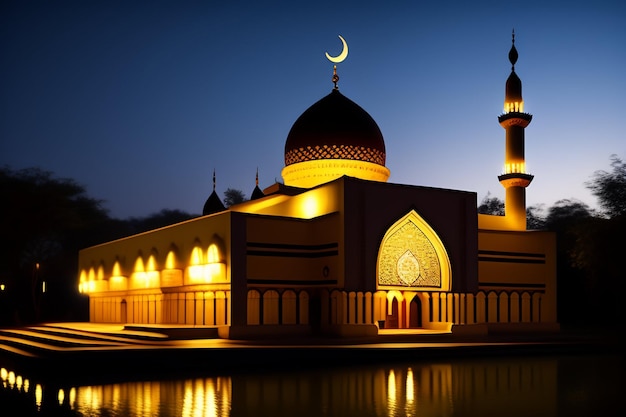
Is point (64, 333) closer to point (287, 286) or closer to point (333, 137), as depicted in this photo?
point (287, 286)

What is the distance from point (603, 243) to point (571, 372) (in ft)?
38.8

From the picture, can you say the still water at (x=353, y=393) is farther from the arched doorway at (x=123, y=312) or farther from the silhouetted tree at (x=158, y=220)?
the silhouetted tree at (x=158, y=220)

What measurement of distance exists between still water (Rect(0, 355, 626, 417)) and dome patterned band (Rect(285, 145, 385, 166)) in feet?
35.3

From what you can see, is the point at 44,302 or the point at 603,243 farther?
the point at 44,302

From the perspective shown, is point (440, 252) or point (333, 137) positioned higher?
point (333, 137)

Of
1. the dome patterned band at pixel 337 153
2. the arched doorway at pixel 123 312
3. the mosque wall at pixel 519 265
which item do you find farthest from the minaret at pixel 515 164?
the arched doorway at pixel 123 312

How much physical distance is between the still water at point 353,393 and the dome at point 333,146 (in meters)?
10.6

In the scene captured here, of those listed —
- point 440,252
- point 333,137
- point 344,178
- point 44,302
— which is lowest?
point 44,302

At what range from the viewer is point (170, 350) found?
45.1ft

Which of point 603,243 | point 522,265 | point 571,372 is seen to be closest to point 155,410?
point 571,372

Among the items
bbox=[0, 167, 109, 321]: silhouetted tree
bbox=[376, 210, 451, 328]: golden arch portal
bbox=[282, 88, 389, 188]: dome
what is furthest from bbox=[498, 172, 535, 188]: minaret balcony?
bbox=[0, 167, 109, 321]: silhouetted tree

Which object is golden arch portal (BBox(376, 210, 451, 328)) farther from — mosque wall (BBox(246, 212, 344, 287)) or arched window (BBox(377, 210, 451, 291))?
mosque wall (BBox(246, 212, 344, 287))

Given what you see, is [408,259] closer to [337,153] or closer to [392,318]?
[392,318]

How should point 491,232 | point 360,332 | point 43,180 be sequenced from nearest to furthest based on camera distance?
point 360,332, point 491,232, point 43,180
